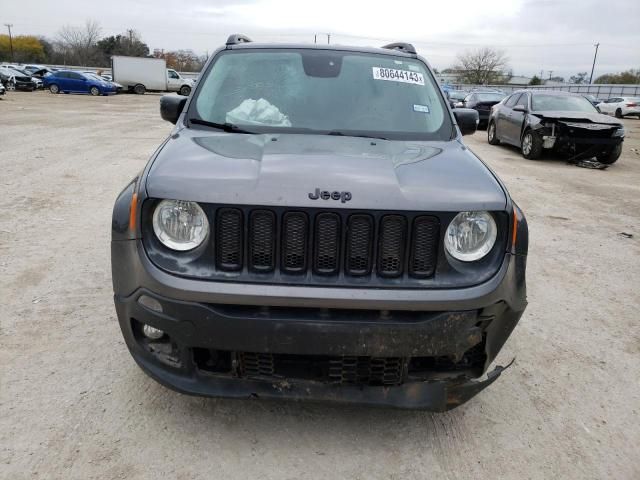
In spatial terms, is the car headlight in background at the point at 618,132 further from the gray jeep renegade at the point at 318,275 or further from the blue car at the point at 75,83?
the blue car at the point at 75,83

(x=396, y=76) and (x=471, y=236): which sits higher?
(x=396, y=76)

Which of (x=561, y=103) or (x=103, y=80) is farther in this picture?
(x=103, y=80)

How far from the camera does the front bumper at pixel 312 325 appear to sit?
2.20 metres

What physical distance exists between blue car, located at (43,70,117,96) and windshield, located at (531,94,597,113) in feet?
101

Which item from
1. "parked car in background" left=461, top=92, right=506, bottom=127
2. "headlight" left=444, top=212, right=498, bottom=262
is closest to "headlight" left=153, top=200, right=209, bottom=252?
"headlight" left=444, top=212, right=498, bottom=262

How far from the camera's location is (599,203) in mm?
8180

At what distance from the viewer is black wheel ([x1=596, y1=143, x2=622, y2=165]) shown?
38.2 ft

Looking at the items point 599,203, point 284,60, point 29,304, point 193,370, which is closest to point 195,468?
point 193,370

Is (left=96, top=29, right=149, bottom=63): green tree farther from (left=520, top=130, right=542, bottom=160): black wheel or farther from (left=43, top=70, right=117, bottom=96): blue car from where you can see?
(left=520, top=130, right=542, bottom=160): black wheel

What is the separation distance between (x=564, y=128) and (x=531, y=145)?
0.83m

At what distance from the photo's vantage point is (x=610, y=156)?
11797mm

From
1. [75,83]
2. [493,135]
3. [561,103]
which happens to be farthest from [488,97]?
[75,83]

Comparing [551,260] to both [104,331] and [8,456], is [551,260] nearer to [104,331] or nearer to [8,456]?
[104,331]

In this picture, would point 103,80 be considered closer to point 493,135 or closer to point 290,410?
point 493,135
